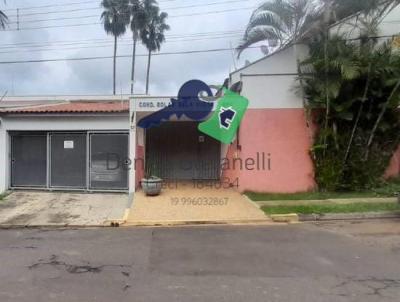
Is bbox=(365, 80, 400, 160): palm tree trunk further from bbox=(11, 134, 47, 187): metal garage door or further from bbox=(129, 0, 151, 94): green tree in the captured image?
bbox=(129, 0, 151, 94): green tree

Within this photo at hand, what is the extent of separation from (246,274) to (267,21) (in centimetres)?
1099

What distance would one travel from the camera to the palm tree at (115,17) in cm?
3906

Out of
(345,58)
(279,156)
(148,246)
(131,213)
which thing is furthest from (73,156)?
(345,58)

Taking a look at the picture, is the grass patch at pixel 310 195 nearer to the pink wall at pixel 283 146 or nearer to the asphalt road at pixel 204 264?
the pink wall at pixel 283 146

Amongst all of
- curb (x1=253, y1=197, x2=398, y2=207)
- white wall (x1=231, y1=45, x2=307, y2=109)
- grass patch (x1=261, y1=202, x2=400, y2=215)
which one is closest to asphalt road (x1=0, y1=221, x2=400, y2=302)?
grass patch (x1=261, y1=202, x2=400, y2=215)

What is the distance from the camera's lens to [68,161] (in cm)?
1666

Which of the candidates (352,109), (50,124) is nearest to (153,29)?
(50,124)

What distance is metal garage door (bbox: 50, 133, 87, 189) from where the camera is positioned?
16.6 m

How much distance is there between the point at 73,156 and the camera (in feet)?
54.6

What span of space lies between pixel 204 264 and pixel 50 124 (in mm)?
10774

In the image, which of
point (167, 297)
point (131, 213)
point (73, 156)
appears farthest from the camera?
point (73, 156)

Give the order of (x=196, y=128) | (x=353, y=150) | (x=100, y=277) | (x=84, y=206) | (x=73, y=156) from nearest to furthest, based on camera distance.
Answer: (x=100, y=277) < (x=84, y=206) < (x=353, y=150) < (x=73, y=156) < (x=196, y=128)

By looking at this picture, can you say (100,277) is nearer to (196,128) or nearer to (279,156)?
(279,156)

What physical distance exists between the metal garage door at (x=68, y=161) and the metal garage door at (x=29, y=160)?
339mm
